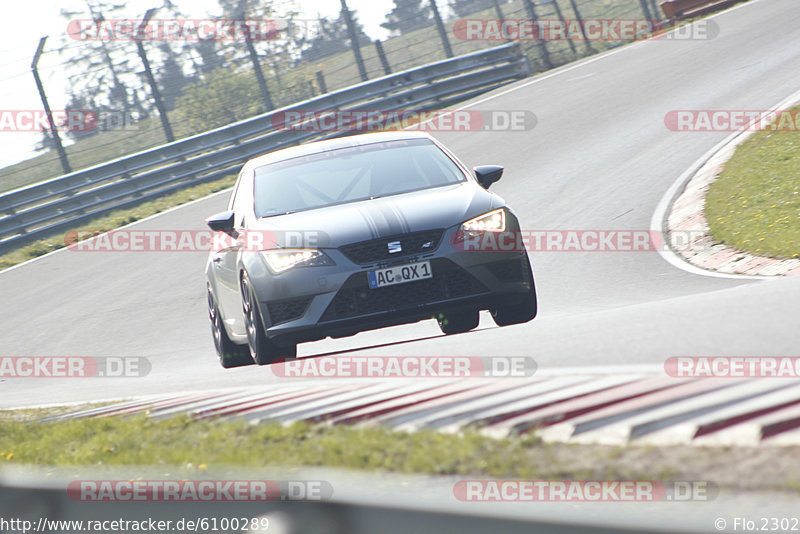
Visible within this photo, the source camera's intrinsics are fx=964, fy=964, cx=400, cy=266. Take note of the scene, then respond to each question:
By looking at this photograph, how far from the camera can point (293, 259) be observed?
6.72 meters

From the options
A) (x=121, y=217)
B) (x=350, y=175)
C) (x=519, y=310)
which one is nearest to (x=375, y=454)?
(x=519, y=310)

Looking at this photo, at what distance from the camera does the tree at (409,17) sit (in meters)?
24.4

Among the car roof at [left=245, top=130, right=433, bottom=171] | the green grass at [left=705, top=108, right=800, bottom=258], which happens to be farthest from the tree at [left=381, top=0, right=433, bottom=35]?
the car roof at [left=245, top=130, right=433, bottom=171]

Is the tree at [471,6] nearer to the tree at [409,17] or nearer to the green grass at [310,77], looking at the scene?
the green grass at [310,77]

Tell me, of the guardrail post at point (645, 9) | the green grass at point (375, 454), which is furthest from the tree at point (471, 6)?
the green grass at point (375, 454)

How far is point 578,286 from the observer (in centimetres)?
969

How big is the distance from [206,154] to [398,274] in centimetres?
1430

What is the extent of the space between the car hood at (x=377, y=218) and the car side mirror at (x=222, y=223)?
383mm

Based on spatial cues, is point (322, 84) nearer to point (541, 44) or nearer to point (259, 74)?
point (259, 74)

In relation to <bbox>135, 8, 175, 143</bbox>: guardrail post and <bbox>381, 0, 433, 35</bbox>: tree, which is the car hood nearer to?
<bbox>135, 8, 175, 143</bbox>: guardrail post

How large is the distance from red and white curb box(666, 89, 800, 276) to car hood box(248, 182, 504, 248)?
2884mm

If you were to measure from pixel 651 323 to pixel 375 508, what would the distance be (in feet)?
11.4

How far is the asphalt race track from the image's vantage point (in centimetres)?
588

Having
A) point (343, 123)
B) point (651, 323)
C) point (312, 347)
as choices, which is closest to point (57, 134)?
point (343, 123)
